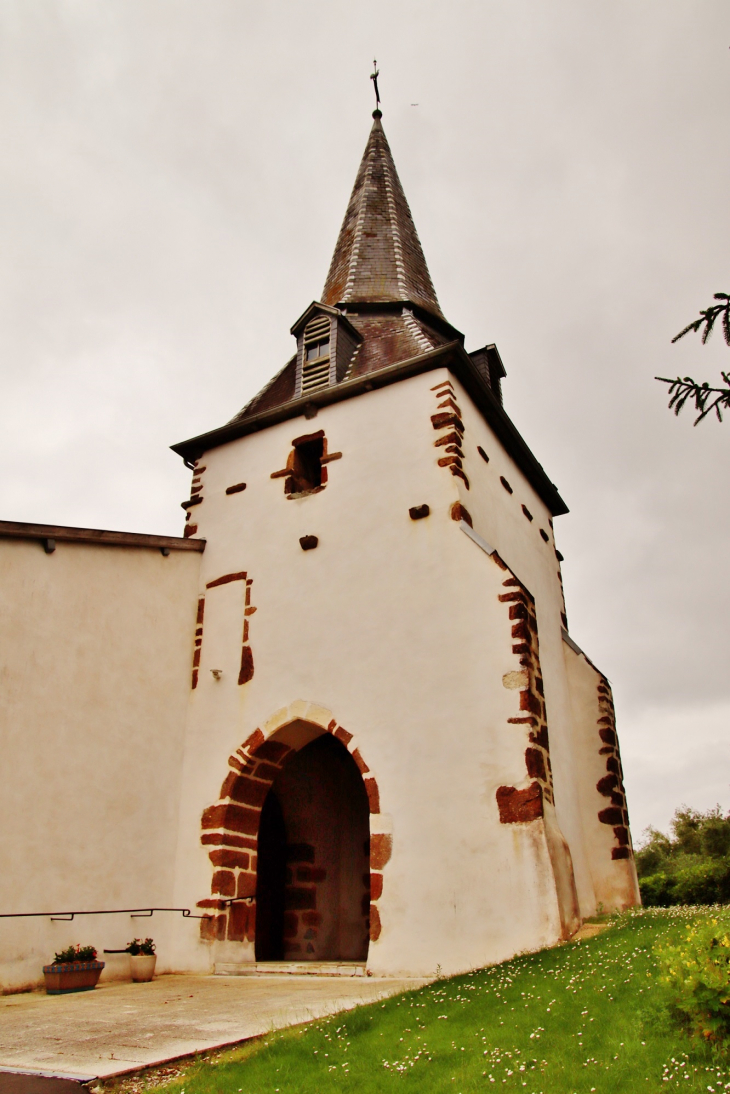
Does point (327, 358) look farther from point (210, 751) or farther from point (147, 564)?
point (210, 751)

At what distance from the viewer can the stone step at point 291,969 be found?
7.72 meters

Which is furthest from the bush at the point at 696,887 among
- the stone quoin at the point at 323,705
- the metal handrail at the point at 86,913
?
the metal handrail at the point at 86,913

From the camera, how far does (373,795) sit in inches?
325

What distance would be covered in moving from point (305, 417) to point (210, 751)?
15.7ft

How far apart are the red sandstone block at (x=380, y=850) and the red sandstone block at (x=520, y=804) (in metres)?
1.24

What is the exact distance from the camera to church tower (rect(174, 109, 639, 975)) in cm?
757

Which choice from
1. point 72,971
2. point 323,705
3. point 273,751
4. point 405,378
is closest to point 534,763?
point 323,705

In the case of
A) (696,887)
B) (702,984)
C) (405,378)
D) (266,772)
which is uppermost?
(405,378)

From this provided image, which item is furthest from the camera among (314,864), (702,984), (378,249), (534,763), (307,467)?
(378,249)

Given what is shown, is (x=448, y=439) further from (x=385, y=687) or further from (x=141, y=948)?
(x=141, y=948)

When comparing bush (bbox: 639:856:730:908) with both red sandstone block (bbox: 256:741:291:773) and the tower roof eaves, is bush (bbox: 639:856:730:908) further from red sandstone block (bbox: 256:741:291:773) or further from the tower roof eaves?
red sandstone block (bbox: 256:741:291:773)

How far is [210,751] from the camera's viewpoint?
31.8ft

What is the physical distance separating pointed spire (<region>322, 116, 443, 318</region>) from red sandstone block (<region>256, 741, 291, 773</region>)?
26.1 feet

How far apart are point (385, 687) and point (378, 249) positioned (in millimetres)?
9808
